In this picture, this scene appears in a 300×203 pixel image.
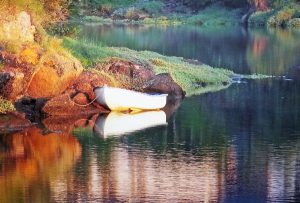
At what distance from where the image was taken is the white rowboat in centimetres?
3800

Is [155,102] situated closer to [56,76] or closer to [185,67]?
[56,76]

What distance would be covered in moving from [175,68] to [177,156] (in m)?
19.8

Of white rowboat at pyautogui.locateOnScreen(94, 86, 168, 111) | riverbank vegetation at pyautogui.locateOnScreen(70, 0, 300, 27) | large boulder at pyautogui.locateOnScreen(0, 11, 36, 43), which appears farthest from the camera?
riverbank vegetation at pyautogui.locateOnScreen(70, 0, 300, 27)

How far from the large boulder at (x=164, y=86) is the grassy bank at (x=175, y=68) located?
1.52 meters

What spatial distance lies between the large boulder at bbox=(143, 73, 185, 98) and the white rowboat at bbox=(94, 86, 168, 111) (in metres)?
2.10

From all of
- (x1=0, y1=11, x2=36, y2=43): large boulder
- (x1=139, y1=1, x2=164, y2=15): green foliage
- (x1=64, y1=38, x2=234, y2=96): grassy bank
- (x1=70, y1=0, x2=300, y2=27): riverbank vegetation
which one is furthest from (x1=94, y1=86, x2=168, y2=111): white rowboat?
(x1=139, y1=1, x2=164, y2=15): green foliage

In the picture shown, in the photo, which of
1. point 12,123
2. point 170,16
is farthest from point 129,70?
point 170,16

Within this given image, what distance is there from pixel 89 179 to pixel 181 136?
26.1ft

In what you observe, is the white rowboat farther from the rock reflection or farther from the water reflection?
the water reflection

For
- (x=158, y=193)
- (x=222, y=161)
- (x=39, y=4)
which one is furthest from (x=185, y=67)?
(x=158, y=193)

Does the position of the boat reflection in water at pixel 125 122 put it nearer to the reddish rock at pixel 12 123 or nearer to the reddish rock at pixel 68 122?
the reddish rock at pixel 68 122

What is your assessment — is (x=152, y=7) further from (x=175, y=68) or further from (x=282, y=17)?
(x=175, y=68)

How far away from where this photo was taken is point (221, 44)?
78000 millimetres

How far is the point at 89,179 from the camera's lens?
26.4 metres
